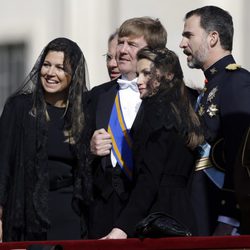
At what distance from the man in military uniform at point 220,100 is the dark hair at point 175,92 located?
128mm

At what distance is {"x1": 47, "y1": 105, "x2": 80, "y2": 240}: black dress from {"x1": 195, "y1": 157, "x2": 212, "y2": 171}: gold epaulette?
906 millimetres

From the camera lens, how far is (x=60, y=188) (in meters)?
8.00

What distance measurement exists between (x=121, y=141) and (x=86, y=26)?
5.75 metres

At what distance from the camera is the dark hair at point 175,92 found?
7273mm

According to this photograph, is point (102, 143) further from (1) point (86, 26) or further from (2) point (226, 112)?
(1) point (86, 26)

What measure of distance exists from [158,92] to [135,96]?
0.56 meters

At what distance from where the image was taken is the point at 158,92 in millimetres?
7367

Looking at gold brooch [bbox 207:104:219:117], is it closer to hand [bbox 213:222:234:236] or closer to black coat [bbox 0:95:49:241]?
hand [bbox 213:222:234:236]

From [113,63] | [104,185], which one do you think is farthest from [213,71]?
[113,63]

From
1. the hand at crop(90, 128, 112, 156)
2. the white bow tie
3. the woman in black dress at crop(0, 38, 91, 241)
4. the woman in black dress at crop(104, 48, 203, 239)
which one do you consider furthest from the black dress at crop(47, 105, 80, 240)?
the woman in black dress at crop(104, 48, 203, 239)

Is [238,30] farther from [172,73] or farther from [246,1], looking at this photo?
[172,73]

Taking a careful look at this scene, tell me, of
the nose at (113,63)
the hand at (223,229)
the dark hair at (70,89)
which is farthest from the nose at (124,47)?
the hand at (223,229)

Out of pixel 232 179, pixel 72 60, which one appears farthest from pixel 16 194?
pixel 232 179

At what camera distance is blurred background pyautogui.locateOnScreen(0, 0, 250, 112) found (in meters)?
12.4
